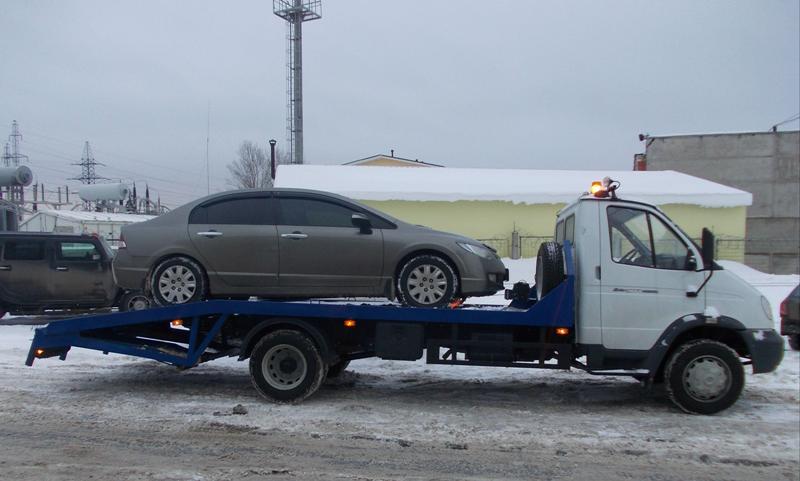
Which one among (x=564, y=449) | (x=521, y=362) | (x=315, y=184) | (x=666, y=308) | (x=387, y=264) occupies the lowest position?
(x=564, y=449)

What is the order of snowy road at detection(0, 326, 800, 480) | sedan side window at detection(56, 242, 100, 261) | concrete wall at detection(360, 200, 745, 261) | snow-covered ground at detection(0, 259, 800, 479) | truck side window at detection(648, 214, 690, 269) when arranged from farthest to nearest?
concrete wall at detection(360, 200, 745, 261) → sedan side window at detection(56, 242, 100, 261) → truck side window at detection(648, 214, 690, 269) → snow-covered ground at detection(0, 259, 800, 479) → snowy road at detection(0, 326, 800, 480)

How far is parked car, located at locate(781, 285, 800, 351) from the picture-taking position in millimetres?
9242

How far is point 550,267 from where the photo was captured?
625 centimetres

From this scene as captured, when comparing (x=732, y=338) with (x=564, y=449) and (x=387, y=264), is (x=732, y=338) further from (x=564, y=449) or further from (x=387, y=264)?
(x=387, y=264)

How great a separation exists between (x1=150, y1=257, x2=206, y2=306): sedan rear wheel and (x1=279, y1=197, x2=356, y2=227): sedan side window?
3.74 feet

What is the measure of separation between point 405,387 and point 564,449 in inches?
98.2

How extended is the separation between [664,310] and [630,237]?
811 millimetres

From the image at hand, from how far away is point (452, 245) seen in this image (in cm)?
664

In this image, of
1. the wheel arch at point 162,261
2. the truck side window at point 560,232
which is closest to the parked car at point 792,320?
the truck side window at point 560,232

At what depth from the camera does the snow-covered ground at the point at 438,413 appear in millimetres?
5227

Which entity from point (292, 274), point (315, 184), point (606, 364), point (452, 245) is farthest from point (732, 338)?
point (315, 184)

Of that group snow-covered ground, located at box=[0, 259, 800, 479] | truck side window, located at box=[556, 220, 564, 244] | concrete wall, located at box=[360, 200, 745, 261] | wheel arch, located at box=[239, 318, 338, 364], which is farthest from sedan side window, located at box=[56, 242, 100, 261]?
concrete wall, located at box=[360, 200, 745, 261]

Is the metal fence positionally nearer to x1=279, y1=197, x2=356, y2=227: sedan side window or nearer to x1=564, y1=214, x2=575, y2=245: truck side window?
x1=564, y1=214, x2=575, y2=245: truck side window

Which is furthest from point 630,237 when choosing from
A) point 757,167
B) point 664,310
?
point 757,167
